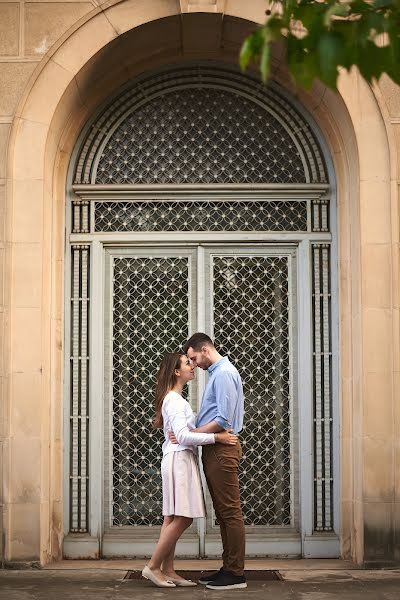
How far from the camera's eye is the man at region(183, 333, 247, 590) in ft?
27.0

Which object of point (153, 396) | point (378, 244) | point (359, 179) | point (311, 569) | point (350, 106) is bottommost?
point (311, 569)

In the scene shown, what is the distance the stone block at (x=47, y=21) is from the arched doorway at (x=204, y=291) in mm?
1001

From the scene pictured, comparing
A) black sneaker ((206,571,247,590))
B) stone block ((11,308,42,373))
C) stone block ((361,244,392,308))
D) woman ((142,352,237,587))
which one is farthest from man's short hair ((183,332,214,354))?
black sneaker ((206,571,247,590))

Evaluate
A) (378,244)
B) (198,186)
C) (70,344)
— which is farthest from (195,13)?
(70,344)

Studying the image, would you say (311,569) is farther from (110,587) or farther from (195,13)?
(195,13)

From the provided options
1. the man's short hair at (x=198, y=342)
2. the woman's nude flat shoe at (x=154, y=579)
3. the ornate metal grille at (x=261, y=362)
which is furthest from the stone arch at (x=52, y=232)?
the man's short hair at (x=198, y=342)

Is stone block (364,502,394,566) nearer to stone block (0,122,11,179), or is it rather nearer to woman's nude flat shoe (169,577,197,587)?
woman's nude flat shoe (169,577,197,587)

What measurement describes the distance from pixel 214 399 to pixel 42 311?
196 centimetres

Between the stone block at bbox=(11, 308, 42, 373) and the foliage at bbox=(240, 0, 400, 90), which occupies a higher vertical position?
the foliage at bbox=(240, 0, 400, 90)

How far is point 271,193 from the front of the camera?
403 inches

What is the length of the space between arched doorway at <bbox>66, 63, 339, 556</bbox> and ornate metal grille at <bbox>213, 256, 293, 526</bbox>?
0.04 ft

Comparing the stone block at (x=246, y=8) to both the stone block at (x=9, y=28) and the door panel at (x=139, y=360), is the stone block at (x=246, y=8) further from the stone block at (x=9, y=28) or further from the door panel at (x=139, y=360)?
the door panel at (x=139, y=360)

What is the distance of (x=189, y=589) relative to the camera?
27.2 ft

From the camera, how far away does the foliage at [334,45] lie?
3732mm
